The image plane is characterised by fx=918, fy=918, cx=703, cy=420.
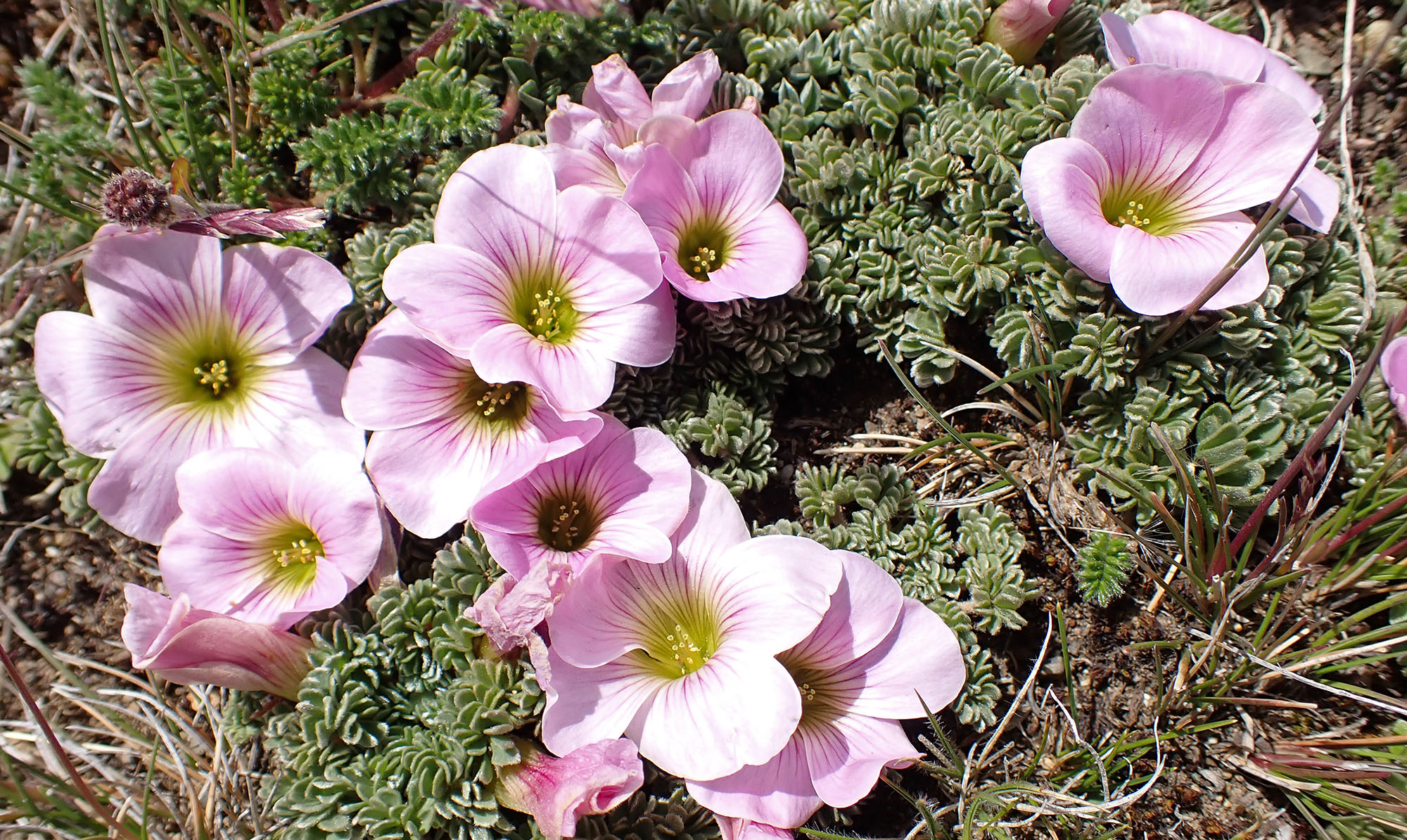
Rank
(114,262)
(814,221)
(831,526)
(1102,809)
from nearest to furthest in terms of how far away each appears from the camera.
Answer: (1102,809) → (114,262) → (831,526) → (814,221)

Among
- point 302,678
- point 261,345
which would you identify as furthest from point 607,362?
point 302,678

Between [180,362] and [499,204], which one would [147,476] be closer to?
[180,362]

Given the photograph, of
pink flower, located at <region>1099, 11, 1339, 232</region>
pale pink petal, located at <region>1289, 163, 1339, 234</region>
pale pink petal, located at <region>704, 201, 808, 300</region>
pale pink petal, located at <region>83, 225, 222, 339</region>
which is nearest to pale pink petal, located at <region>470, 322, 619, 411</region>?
pale pink petal, located at <region>704, 201, 808, 300</region>

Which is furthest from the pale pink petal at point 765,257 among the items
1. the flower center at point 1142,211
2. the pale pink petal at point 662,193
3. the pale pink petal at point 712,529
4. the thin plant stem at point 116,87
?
the thin plant stem at point 116,87

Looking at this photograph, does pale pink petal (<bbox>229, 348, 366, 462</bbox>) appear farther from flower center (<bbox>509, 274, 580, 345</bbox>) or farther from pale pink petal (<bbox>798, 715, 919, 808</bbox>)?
pale pink petal (<bbox>798, 715, 919, 808</bbox>)

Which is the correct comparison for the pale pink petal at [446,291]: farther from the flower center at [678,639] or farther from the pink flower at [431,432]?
the flower center at [678,639]

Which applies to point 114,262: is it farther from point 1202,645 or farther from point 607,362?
point 1202,645

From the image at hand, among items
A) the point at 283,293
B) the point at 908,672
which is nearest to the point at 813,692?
the point at 908,672
